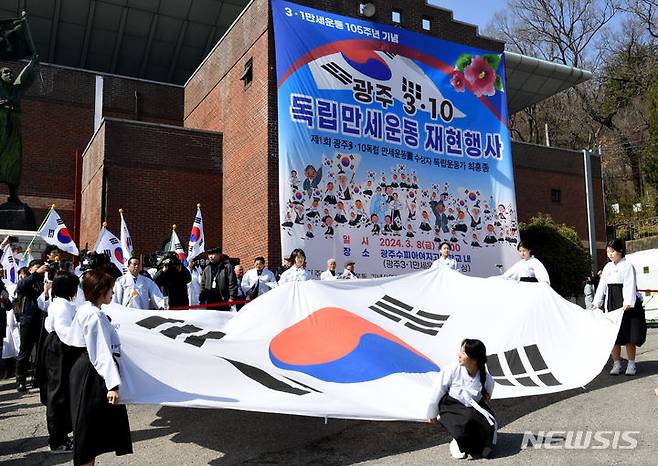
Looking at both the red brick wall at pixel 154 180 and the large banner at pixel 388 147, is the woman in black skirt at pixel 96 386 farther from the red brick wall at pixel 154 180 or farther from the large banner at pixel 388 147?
the red brick wall at pixel 154 180

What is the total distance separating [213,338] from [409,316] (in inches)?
95.0

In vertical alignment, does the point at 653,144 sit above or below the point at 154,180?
above

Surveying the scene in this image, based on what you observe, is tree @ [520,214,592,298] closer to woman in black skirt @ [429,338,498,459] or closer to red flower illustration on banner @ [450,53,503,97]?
red flower illustration on banner @ [450,53,503,97]

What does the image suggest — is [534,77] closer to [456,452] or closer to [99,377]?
[456,452]

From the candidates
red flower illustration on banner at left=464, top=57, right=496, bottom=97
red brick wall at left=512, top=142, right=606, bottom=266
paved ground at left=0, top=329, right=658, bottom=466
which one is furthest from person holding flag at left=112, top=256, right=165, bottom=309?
red brick wall at left=512, top=142, right=606, bottom=266

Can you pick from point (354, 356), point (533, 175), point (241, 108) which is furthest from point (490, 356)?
point (533, 175)

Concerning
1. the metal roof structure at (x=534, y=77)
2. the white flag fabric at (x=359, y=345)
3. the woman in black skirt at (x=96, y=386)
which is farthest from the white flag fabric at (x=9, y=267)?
the metal roof structure at (x=534, y=77)

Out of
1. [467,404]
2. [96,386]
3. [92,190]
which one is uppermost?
[92,190]

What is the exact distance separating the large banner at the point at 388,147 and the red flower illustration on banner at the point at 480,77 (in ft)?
0.09

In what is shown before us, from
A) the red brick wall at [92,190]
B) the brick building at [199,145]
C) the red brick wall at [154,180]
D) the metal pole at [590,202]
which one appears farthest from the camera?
the metal pole at [590,202]

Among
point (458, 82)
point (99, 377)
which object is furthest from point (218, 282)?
point (458, 82)

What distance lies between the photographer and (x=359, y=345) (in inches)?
271

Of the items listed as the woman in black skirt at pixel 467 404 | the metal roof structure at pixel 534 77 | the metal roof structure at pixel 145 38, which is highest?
the metal roof structure at pixel 145 38

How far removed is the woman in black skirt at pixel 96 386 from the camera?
4727 mm
